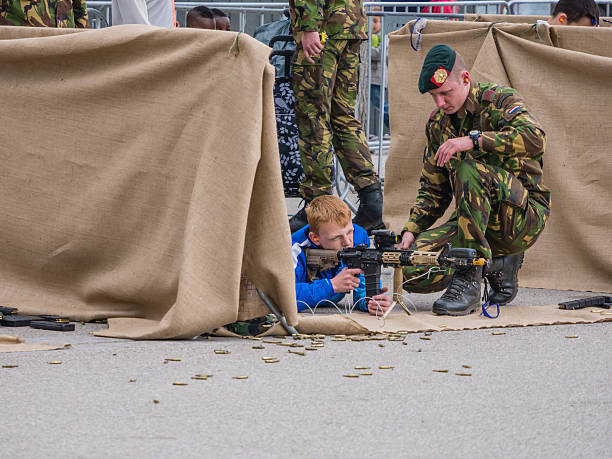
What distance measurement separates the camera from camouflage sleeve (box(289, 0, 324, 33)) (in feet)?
22.8

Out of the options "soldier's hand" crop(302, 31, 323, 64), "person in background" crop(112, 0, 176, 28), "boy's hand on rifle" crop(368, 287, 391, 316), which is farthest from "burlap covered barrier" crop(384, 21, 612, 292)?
"person in background" crop(112, 0, 176, 28)

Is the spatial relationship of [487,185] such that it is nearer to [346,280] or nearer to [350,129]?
[346,280]

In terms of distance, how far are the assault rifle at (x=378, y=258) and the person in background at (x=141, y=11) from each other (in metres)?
1.91

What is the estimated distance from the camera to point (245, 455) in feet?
9.43

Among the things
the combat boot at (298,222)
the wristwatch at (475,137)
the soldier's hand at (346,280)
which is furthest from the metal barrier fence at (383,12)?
the soldier's hand at (346,280)

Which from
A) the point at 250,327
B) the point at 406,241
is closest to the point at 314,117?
the point at 406,241

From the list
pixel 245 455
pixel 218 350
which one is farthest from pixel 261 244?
pixel 245 455

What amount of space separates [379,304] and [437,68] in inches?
44.8

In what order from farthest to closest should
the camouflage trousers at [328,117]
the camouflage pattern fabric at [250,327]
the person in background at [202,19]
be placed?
the person in background at [202,19]
the camouflage trousers at [328,117]
the camouflage pattern fabric at [250,327]

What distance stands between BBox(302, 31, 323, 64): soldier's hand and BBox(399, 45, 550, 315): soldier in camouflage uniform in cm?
156

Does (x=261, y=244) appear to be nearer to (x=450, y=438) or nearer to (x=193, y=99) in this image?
(x=193, y=99)

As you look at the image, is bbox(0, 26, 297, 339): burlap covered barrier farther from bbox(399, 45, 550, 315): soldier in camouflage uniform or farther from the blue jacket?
bbox(399, 45, 550, 315): soldier in camouflage uniform

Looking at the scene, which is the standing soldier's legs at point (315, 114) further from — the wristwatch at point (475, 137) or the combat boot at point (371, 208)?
the wristwatch at point (475, 137)

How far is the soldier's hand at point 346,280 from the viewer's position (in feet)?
16.7
